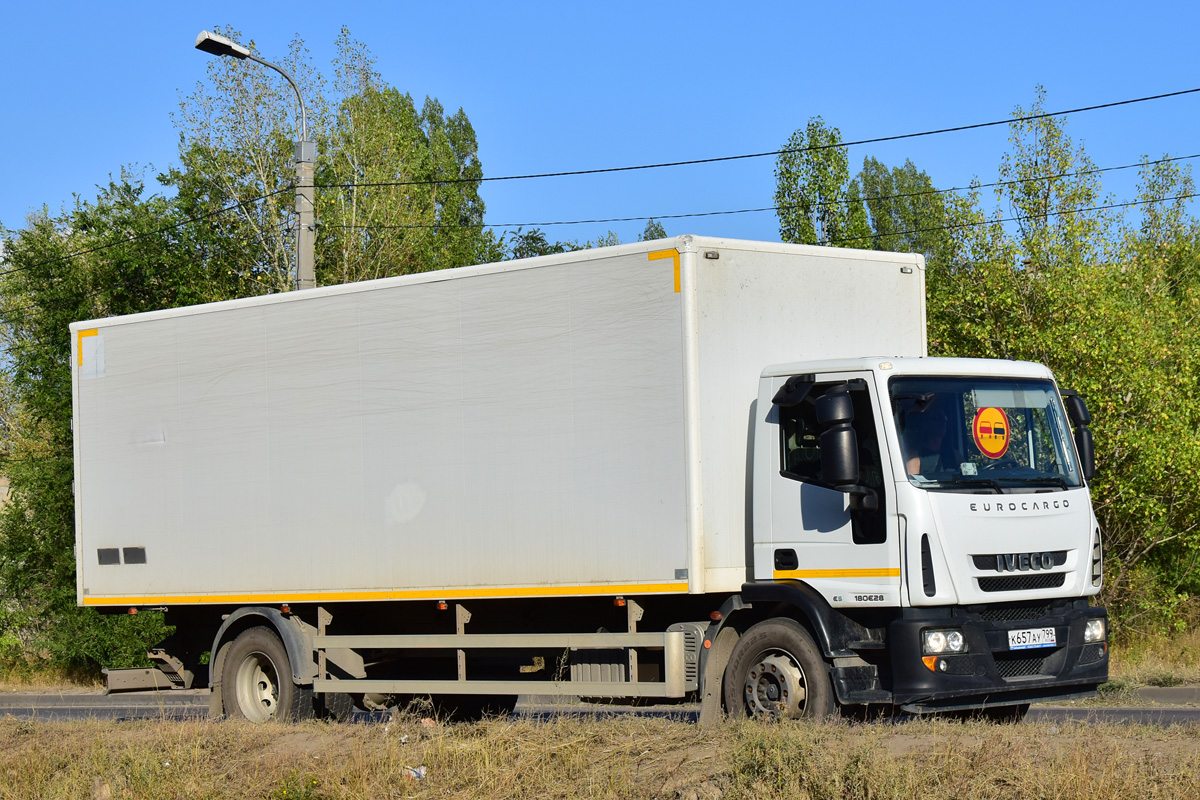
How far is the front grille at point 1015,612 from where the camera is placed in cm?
928

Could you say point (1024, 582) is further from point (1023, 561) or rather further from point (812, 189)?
point (812, 189)

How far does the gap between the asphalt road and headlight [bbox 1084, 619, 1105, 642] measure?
0.69m

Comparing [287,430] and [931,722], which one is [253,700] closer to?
[287,430]

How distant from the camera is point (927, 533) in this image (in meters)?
9.02

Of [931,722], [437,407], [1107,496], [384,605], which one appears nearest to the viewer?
[931,722]

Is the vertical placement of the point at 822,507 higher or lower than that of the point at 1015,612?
higher

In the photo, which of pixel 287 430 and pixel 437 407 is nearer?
pixel 437 407

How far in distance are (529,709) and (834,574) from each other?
5.82 metres

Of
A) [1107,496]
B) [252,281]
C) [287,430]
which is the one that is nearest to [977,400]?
[287,430]

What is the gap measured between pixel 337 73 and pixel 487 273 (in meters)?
24.6

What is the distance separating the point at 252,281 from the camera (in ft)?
99.3

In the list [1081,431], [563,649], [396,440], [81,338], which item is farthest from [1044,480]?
[81,338]

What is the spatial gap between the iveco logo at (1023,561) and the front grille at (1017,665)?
581mm

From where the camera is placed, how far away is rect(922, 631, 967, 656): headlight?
899 centimetres
